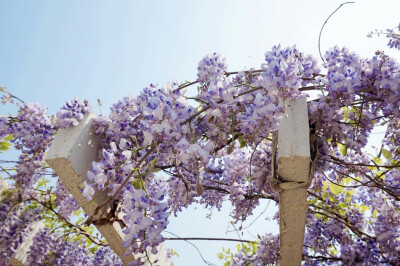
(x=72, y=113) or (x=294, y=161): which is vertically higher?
(x=72, y=113)

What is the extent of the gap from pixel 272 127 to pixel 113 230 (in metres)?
1.04

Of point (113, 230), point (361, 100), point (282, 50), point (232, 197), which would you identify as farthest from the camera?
point (232, 197)

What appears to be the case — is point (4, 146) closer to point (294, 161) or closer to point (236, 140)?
point (236, 140)

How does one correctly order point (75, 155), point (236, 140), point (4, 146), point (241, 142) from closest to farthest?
point (241, 142)
point (75, 155)
point (236, 140)
point (4, 146)

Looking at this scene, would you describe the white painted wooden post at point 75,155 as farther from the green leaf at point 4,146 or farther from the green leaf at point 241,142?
the green leaf at point 4,146

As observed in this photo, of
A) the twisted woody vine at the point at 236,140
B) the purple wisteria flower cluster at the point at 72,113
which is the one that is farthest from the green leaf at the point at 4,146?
the purple wisteria flower cluster at the point at 72,113

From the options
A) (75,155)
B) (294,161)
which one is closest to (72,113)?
(75,155)

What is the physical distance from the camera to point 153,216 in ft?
2.97

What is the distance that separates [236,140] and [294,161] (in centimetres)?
62

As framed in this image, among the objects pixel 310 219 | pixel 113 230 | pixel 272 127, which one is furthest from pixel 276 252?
pixel 272 127

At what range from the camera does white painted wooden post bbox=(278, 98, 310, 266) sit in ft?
3.33

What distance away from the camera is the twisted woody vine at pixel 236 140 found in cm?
100

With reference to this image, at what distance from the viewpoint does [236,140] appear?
5.34 feet

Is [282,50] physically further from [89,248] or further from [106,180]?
[89,248]
